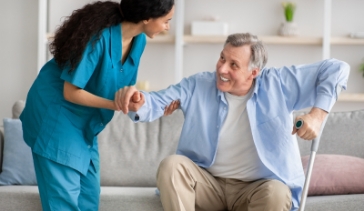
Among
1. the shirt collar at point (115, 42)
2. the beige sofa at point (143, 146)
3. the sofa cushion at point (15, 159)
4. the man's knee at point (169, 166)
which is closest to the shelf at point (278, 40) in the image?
the beige sofa at point (143, 146)

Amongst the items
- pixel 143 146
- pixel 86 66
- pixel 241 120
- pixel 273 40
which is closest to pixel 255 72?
pixel 241 120

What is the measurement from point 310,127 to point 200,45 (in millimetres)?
2898

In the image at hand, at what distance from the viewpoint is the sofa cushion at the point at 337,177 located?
3068 mm

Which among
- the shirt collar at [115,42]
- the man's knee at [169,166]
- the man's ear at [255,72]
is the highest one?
the shirt collar at [115,42]

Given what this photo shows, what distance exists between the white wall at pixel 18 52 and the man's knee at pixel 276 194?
10.2ft

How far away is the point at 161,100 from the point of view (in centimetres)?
268

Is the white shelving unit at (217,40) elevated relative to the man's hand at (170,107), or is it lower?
elevated

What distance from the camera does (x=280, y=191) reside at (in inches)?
98.9

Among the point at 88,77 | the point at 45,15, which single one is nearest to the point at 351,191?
the point at 88,77

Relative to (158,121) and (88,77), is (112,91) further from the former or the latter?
(158,121)

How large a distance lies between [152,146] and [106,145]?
0.26 meters

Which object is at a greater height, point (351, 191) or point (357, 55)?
point (357, 55)

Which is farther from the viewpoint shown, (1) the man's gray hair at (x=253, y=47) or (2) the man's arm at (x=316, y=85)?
(1) the man's gray hair at (x=253, y=47)

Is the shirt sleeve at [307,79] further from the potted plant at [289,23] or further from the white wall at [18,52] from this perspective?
the white wall at [18,52]
